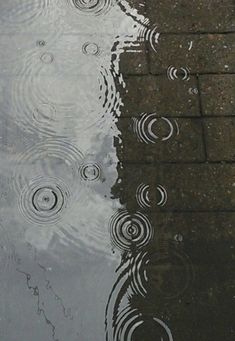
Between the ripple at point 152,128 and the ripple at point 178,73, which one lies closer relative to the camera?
the ripple at point 152,128

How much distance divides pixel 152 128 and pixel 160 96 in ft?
0.49

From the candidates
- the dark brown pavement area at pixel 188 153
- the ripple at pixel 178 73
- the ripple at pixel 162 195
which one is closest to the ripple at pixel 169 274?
the dark brown pavement area at pixel 188 153

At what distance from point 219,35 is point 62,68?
0.67 m

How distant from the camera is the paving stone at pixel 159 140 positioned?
1.85 m

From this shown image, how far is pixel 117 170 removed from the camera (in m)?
1.83

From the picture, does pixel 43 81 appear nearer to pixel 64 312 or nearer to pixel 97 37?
pixel 97 37

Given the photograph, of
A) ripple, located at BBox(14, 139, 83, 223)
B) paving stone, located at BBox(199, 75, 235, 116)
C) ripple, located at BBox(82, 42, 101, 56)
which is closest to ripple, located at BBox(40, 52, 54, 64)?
ripple, located at BBox(82, 42, 101, 56)

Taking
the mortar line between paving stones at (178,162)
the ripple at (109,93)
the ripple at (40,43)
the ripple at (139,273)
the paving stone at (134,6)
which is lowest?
the ripple at (139,273)

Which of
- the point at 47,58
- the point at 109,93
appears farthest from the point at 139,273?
the point at 47,58

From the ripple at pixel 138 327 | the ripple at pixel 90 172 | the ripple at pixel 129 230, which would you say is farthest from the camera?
the ripple at pixel 90 172

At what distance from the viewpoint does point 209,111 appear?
76.4 inches

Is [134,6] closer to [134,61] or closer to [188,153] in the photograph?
[134,61]

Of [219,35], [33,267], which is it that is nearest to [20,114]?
[33,267]

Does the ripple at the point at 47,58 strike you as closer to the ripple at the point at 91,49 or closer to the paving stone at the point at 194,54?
the ripple at the point at 91,49
